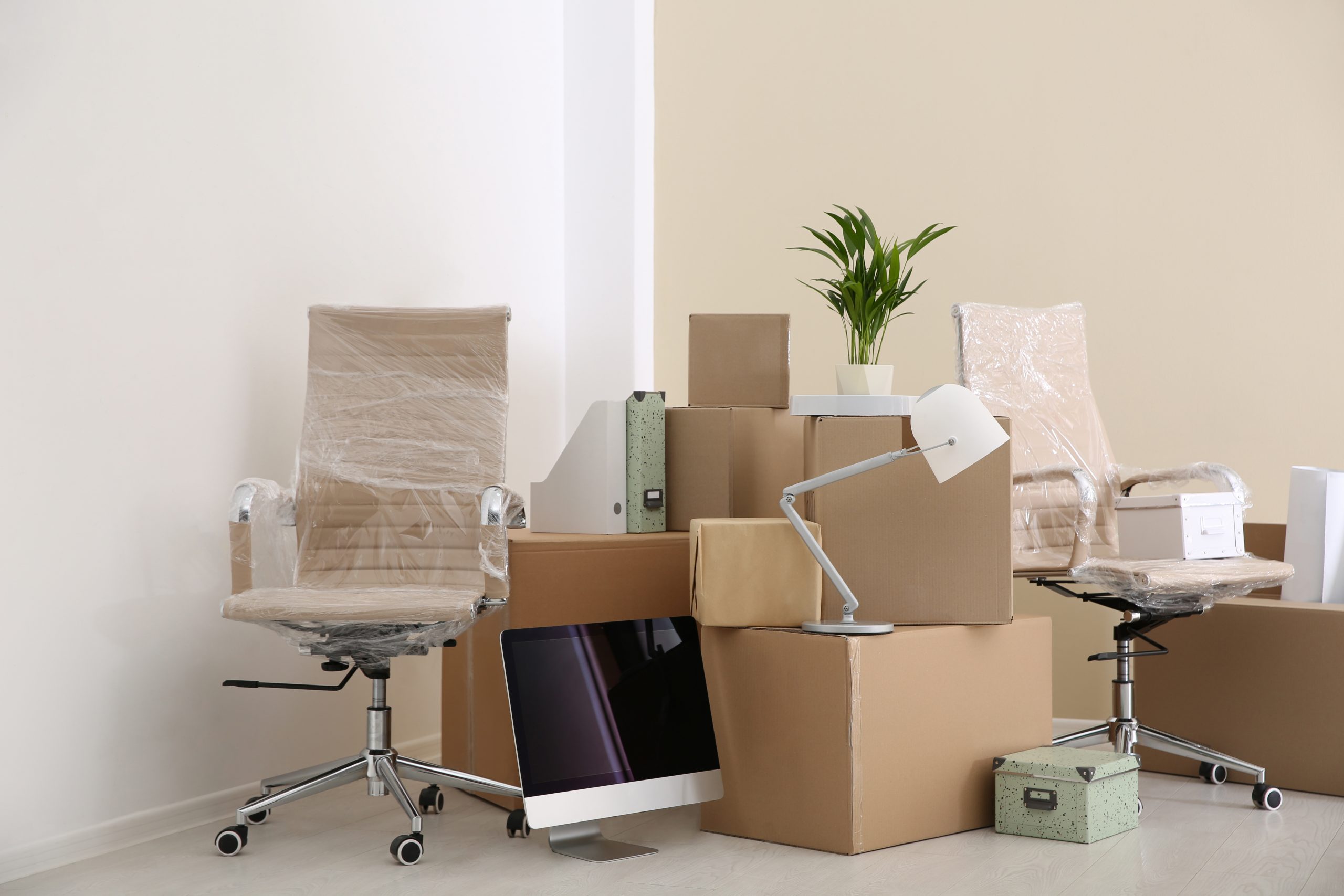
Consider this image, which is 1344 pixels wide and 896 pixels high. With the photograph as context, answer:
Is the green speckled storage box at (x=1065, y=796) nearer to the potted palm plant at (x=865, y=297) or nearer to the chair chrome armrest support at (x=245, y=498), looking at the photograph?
the potted palm plant at (x=865, y=297)

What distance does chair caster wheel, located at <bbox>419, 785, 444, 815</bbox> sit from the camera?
2.54 meters

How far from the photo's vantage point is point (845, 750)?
2.12m

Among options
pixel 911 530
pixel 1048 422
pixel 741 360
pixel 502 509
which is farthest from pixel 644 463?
pixel 1048 422

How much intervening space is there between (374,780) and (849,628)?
981 mm

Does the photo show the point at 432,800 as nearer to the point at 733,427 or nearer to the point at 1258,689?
the point at 733,427

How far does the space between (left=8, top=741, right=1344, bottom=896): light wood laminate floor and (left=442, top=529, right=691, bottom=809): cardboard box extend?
0.66 ft

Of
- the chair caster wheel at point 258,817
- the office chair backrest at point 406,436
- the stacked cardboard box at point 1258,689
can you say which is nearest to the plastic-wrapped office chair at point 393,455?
the office chair backrest at point 406,436

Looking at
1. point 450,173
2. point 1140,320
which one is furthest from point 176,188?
point 1140,320

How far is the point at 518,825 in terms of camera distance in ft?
7.65

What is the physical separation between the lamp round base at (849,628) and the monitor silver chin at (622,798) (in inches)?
13.4

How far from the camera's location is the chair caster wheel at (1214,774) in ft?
8.89

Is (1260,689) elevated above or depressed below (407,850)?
above

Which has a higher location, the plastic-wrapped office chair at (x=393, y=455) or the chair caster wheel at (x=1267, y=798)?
the plastic-wrapped office chair at (x=393, y=455)

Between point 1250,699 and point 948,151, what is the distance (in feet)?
5.69
